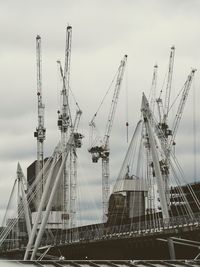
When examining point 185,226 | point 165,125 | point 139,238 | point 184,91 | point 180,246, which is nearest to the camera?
point 185,226

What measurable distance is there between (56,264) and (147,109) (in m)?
65.7

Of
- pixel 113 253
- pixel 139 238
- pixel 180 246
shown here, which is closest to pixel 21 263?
pixel 139 238

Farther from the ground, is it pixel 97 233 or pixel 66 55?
pixel 66 55

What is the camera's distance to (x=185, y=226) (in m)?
95.9

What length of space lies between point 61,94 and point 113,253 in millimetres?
67656

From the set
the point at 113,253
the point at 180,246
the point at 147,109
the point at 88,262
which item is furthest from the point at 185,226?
the point at 88,262

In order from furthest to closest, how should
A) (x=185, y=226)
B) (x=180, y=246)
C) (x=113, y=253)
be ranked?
(x=113, y=253) < (x=180, y=246) < (x=185, y=226)

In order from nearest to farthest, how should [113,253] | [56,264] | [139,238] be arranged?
[56,264], [139,238], [113,253]

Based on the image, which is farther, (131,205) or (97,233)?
(131,205)

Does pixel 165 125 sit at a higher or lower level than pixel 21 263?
higher

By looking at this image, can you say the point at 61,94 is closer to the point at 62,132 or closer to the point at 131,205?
the point at 62,132

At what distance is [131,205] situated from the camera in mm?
196875

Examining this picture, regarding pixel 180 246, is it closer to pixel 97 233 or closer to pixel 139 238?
pixel 139 238

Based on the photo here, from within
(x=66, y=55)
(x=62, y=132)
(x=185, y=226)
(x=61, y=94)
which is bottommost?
(x=185, y=226)
